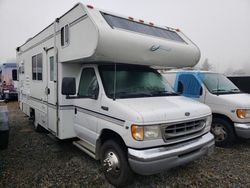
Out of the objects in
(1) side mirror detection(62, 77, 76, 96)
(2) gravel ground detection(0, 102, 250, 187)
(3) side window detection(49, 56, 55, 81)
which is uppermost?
(3) side window detection(49, 56, 55, 81)

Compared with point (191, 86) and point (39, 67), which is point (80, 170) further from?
point (191, 86)

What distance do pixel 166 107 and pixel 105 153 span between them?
4.67 feet

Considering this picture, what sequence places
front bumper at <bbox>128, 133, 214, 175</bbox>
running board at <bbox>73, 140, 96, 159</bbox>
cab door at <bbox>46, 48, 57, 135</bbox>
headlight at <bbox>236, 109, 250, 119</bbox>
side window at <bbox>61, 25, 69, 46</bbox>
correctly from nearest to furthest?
front bumper at <bbox>128, 133, 214, 175</bbox> < running board at <bbox>73, 140, 96, 159</bbox> < side window at <bbox>61, 25, 69, 46</bbox> < cab door at <bbox>46, 48, 57, 135</bbox> < headlight at <bbox>236, 109, 250, 119</bbox>

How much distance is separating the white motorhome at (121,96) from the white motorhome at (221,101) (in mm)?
1393

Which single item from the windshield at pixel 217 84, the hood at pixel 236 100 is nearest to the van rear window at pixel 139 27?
the windshield at pixel 217 84

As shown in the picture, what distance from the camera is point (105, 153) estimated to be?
12.7 ft

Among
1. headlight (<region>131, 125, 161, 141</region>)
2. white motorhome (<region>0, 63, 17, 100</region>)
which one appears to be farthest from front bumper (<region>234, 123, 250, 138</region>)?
white motorhome (<region>0, 63, 17, 100</region>)

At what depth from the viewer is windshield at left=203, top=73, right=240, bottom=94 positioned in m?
6.24

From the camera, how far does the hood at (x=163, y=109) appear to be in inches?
128

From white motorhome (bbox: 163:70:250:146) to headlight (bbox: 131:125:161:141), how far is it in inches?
101

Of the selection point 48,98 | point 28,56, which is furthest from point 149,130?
point 28,56

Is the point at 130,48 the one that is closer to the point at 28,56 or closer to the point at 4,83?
the point at 28,56

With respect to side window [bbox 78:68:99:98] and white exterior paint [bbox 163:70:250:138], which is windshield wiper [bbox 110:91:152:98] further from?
white exterior paint [bbox 163:70:250:138]

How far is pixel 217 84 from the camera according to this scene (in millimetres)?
6465
